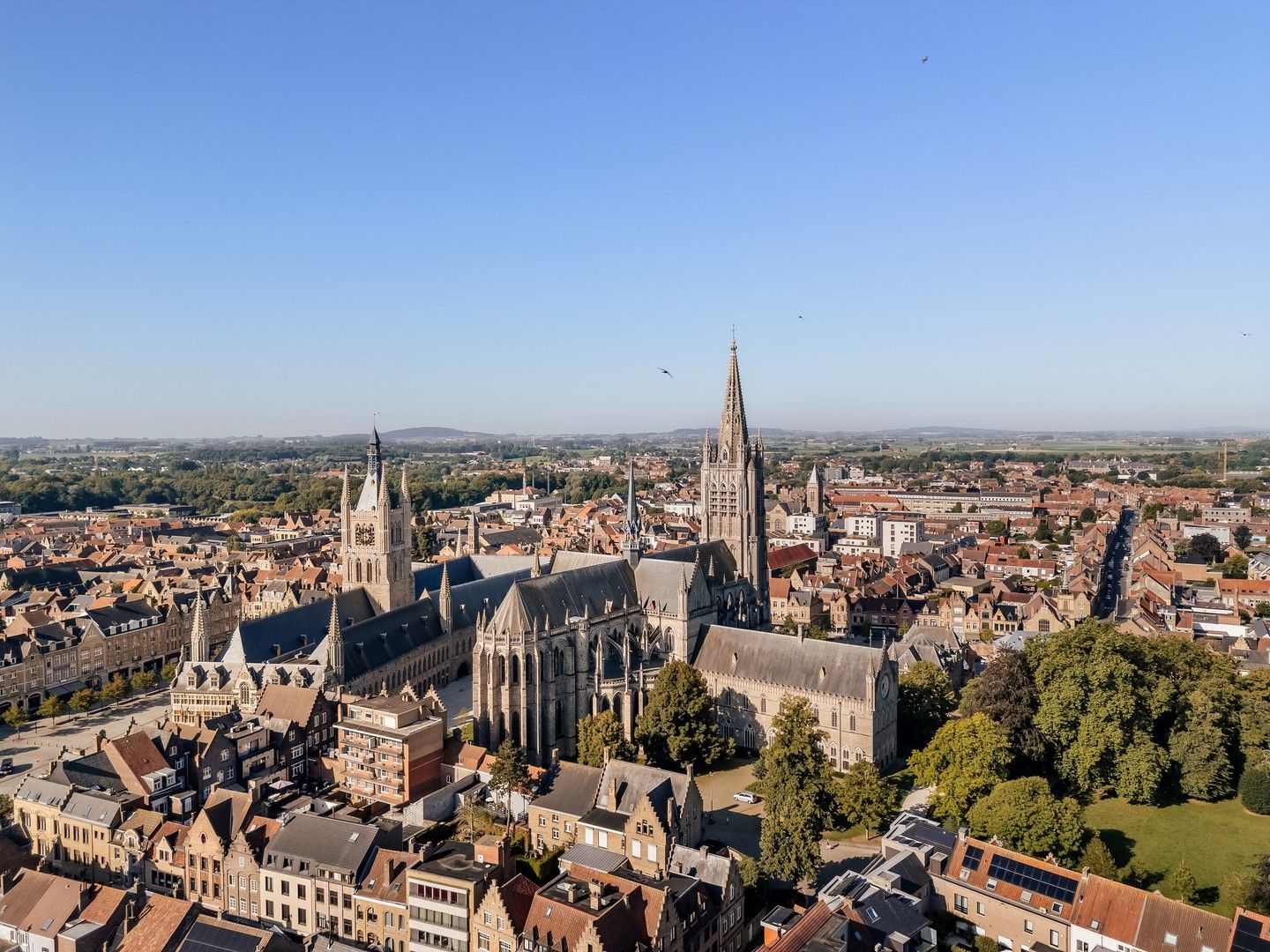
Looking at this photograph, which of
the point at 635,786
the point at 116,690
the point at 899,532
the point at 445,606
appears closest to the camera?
the point at 635,786

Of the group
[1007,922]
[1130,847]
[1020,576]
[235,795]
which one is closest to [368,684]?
[235,795]

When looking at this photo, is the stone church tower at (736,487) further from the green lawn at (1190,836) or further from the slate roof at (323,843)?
the slate roof at (323,843)

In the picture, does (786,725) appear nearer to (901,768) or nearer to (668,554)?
(901,768)

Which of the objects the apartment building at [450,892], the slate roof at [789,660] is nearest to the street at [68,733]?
the apartment building at [450,892]

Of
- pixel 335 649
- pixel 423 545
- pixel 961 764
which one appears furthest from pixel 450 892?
pixel 423 545

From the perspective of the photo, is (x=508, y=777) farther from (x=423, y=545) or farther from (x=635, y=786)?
(x=423, y=545)

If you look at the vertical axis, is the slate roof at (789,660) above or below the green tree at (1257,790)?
above
